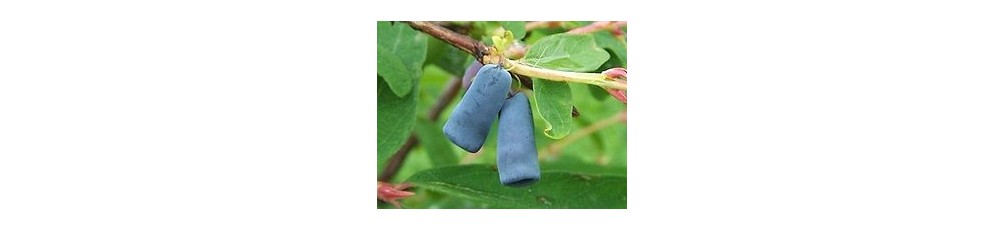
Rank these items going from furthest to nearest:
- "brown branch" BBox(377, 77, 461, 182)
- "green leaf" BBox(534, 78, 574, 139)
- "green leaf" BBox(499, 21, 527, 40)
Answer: "brown branch" BBox(377, 77, 461, 182) < "green leaf" BBox(499, 21, 527, 40) < "green leaf" BBox(534, 78, 574, 139)

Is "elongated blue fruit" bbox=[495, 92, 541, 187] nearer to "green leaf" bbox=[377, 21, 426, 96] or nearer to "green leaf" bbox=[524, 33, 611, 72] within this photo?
"green leaf" bbox=[524, 33, 611, 72]

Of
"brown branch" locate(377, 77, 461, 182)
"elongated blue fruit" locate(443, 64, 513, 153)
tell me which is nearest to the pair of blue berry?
"elongated blue fruit" locate(443, 64, 513, 153)

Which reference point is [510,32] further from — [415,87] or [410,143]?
[410,143]

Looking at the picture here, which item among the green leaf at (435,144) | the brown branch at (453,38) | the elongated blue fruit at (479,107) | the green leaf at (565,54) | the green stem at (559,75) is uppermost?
the brown branch at (453,38)

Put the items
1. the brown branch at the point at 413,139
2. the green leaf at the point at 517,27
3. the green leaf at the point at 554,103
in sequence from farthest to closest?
1. the brown branch at the point at 413,139
2. the green leaf at the point at 517,27
3. the green leaf at the point at 554,103

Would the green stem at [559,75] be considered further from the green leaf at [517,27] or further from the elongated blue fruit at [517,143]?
the green leaf at [517,27]

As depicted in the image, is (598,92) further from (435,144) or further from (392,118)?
(435,144)

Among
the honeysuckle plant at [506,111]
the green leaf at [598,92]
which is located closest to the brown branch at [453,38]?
the honeysuckle plant at [506,111]
